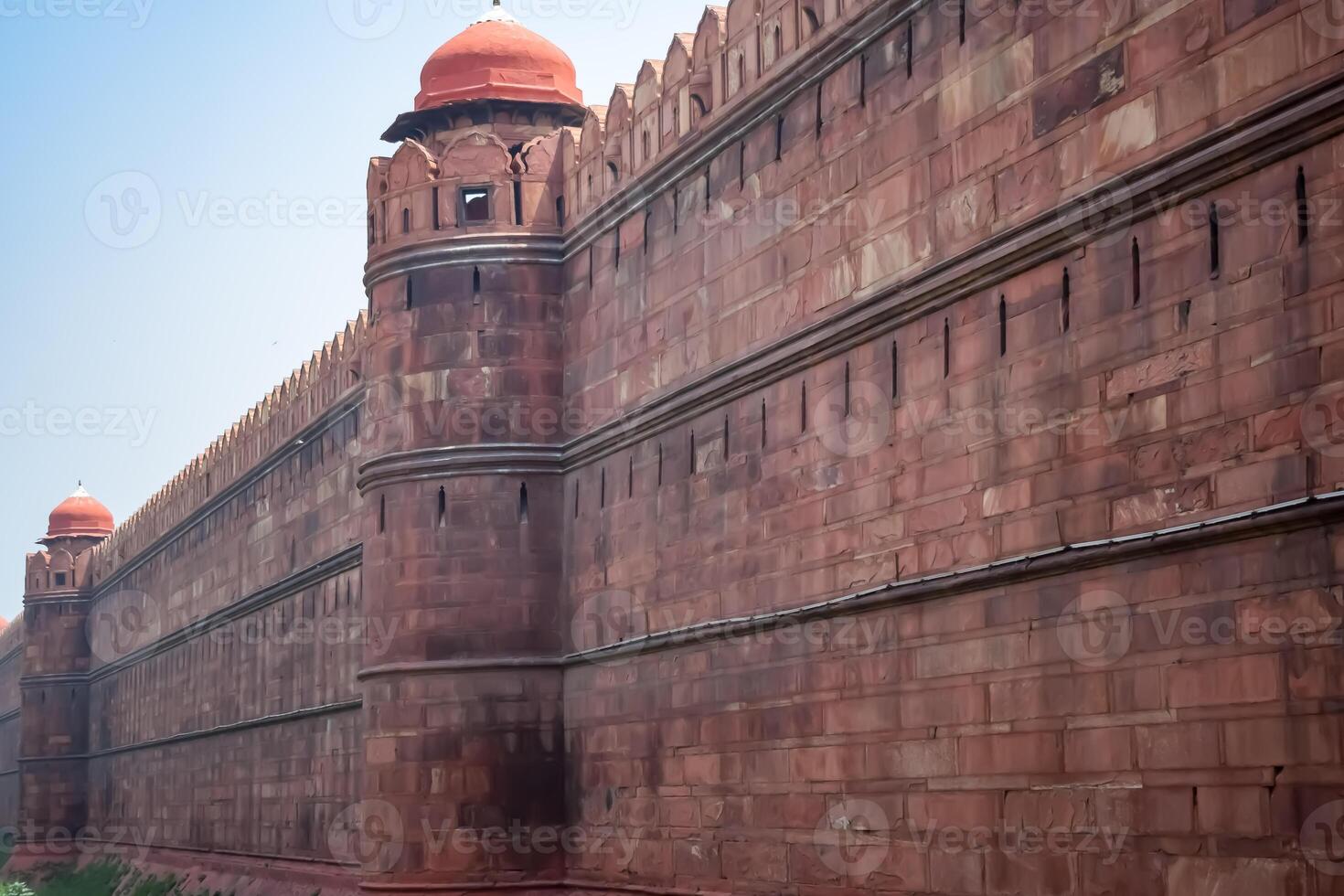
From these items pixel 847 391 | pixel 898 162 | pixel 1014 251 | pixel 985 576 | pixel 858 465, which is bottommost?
pixel 985 576

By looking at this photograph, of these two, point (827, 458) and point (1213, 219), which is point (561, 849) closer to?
point (827, 458)

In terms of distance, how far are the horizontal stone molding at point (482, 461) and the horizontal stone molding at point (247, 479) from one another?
14.5ft

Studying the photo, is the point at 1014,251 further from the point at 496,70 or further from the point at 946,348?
the point at 496,70

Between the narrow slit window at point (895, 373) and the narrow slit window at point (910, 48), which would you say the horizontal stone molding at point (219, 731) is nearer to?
the narrow slit window at point (895, 373)

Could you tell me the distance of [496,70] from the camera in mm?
15016

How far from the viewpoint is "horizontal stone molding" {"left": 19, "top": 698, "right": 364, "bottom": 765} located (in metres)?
19.0

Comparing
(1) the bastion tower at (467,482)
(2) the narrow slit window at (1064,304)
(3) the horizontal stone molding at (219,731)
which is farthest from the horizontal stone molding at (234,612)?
(2) the narrow slit window at (1064,304)

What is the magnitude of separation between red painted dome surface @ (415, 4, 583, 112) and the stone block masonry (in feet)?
0.14

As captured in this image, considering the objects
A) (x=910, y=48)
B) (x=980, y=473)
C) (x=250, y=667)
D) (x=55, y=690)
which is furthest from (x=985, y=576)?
(x=55, y=690)

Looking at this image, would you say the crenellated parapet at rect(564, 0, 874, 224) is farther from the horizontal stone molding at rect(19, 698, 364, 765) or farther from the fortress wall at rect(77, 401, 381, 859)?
the horizontal stone molding at rect(19, 698, 364, 765)

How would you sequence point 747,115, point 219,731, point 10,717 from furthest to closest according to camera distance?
point 10,717, point 219,731, point 747,115

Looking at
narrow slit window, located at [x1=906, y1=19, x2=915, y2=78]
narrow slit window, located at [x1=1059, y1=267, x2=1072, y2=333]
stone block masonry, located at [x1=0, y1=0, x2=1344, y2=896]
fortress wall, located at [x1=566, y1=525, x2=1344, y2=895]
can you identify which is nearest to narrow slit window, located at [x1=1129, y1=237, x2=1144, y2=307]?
stone block masonry, located at [x1=0, y1=0, x2=1344, y2=896]

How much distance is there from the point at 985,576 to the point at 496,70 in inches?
278

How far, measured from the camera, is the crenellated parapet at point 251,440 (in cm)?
1966
